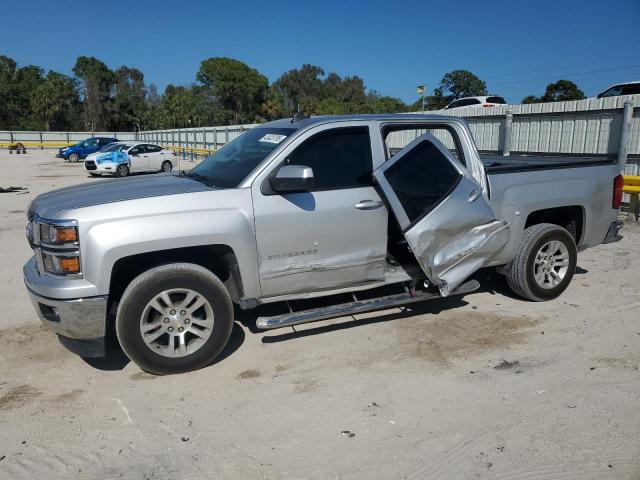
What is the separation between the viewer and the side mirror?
3922mm

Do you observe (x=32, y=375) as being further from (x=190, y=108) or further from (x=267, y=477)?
(x=190, y=108)

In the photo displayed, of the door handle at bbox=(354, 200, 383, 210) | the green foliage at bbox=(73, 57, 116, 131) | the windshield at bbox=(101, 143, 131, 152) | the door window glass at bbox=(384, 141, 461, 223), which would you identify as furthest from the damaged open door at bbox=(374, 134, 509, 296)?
the green foliage at bbox=(73, 57, 116, 131)

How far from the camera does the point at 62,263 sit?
367 cm

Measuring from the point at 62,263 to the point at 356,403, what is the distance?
2293 mm

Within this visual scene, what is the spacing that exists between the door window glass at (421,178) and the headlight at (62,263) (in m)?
2.51

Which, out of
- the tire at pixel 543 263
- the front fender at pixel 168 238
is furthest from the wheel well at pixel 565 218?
the front fender at pixel 168 238

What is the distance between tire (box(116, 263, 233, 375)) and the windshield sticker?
1.32m

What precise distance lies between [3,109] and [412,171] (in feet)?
268

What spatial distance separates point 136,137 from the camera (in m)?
56.1

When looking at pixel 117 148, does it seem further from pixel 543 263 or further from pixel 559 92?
pixel 559 92

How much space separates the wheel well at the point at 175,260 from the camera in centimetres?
400

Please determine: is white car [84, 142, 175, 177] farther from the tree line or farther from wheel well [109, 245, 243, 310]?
the tree line

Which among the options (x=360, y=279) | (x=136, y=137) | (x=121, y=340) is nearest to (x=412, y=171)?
(x=360, y=279)

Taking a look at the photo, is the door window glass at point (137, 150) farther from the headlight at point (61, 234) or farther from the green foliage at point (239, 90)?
the green foliage at point (239, 90)
